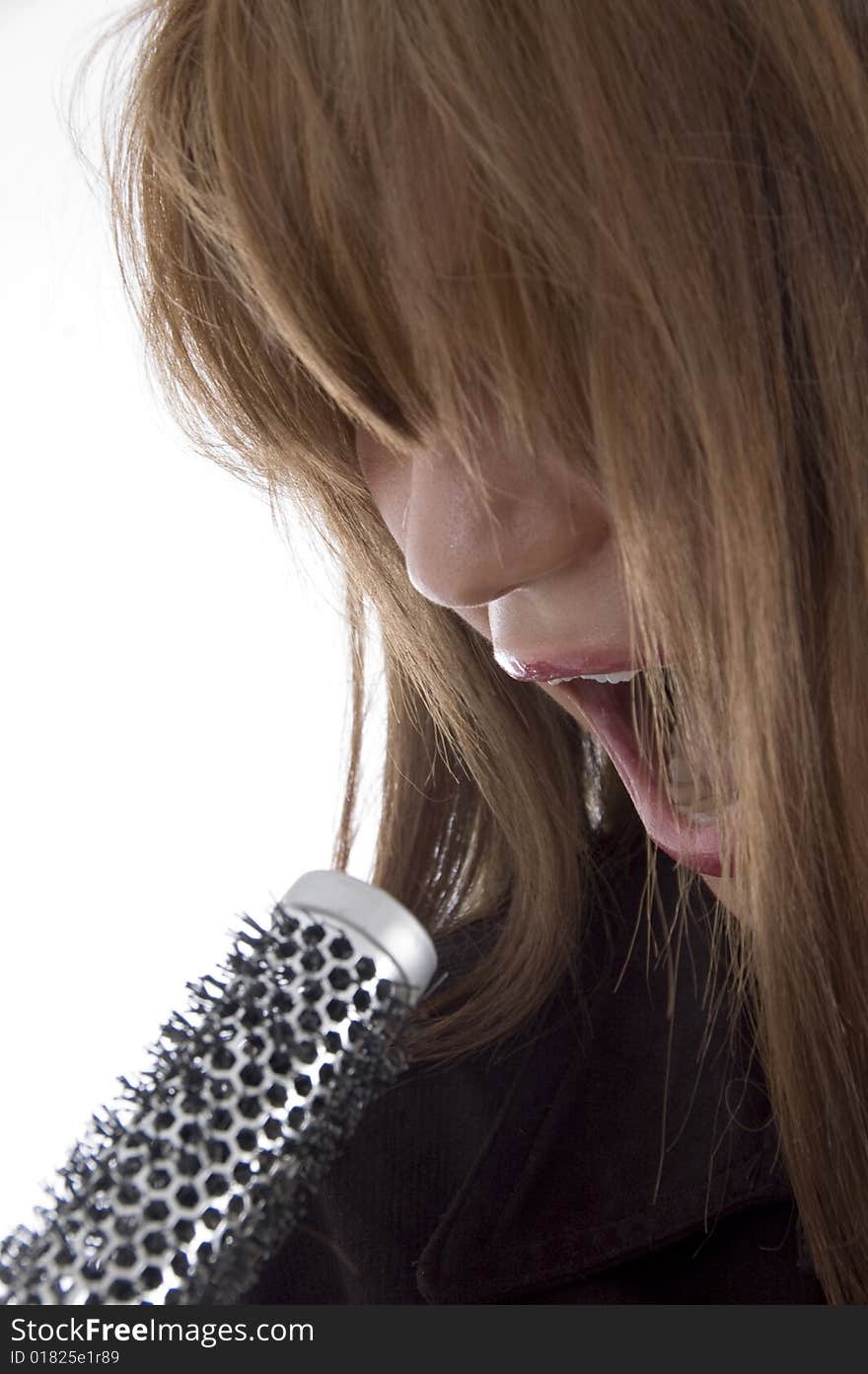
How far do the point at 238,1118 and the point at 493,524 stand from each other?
0.64 ft

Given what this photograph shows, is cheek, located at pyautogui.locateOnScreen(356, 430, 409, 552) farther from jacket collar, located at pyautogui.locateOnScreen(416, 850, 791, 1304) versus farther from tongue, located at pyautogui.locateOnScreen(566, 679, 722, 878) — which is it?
jacket collar, located at pyautogui.locateOnScreen(416, 850, 791, 1304)

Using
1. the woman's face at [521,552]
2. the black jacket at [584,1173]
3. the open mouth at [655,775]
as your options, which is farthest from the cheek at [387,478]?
the black jacket at [584,1173]

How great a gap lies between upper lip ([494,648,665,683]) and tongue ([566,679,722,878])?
2.5 inches

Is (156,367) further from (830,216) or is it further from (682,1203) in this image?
(682,1203)

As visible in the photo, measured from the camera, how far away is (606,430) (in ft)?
1.21

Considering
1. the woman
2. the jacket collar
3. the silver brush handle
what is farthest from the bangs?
the jacket collar

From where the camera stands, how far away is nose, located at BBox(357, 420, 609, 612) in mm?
405

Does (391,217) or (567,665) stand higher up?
(391,217)

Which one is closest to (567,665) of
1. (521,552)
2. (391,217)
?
(521,552)

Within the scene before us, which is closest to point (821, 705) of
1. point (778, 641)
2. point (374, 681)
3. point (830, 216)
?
point (778, 641)

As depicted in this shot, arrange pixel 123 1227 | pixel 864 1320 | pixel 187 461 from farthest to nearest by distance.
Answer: pixel 187 461 < pixel 864 1320 < pixel 123 1227

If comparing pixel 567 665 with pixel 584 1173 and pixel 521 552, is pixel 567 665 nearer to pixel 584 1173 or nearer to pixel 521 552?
pixel 521 552

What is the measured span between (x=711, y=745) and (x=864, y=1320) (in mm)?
217

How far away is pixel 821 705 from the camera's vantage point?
1.37 feet
